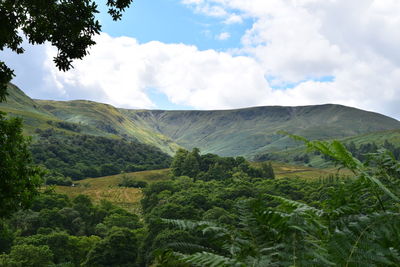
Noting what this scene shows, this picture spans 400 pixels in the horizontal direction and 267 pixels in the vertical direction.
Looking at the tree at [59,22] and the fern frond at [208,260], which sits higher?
the tree at [59,22]

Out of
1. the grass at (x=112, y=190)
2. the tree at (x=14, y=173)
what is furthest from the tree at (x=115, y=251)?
the grass at (x=112, y=190)

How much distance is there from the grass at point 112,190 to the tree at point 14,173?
332 ft

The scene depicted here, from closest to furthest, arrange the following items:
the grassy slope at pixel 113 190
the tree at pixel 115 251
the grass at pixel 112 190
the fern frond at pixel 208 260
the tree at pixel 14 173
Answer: the fern frond at pixel 208 260, the tree at pixel 14 173, the tree at pixel 115 251, the grass at pixel 112 190, the grassy slope at pixel 113 190

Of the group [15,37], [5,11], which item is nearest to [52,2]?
[5,11]

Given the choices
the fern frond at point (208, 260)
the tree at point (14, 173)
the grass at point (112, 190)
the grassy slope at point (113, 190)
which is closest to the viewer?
the fern frond at point (208, 260)

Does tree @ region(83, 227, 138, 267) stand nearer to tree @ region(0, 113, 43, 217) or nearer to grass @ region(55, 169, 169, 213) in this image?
tree @ region(0, 113, 43, 217)

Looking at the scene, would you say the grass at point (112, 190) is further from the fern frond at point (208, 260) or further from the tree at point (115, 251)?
the fern frond at point (208, 260)

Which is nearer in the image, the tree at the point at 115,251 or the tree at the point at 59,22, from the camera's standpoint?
the tree at the point at 59,22

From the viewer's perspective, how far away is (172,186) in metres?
109

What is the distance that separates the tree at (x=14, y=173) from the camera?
13.9 metres

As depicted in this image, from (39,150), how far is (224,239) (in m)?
205

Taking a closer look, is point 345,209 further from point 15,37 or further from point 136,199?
point 136,199

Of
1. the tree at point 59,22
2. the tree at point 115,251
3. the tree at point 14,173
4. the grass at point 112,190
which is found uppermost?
the tree at point 59,22

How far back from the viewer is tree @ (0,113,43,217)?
Answer: 45.6 feet
